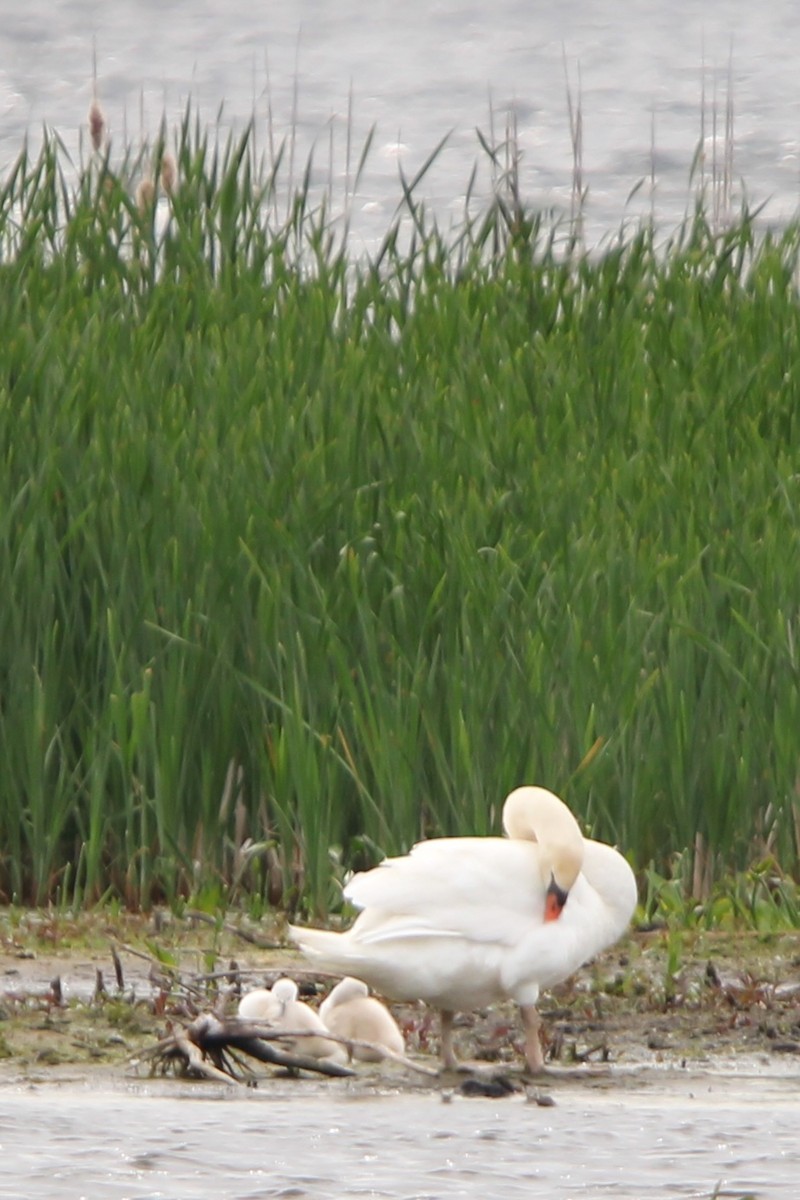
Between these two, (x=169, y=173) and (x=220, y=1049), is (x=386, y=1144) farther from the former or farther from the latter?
(x=169, y=173)

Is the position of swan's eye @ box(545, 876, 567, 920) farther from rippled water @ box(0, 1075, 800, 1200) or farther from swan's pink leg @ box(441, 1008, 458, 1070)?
rippled water @ box(0, 1075, 800, 1200)

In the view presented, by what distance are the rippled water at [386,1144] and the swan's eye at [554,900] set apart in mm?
362

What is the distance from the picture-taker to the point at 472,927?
12.9ft

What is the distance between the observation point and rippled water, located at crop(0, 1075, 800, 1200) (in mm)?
2855

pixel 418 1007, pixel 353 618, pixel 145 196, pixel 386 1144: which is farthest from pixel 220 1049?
pixel 145 196

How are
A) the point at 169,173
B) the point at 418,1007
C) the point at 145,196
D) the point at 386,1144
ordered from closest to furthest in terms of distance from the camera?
the point at 386,1144, the point at 418,1007, the point at 145,196, the point at 169,173

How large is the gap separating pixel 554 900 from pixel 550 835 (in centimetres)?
13

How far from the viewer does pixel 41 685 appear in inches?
221

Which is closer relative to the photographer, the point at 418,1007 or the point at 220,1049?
the point at 220,1049

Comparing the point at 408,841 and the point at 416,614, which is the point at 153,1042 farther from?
the point at 416,614

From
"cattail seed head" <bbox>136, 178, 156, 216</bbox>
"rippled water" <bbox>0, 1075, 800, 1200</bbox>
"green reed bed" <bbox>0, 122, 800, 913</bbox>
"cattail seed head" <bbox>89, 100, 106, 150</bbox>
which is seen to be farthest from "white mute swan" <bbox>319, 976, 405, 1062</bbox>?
"cattail seed head" <bbox>89, 100, 106, 150</bbox>

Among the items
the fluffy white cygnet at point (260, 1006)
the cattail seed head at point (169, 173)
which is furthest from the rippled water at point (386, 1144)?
the cattail seed head at point (169, 173)

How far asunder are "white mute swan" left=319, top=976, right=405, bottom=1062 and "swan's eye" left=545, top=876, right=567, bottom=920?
360 millimetres

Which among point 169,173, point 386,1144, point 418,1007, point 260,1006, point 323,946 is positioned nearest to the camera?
point 386,1144
